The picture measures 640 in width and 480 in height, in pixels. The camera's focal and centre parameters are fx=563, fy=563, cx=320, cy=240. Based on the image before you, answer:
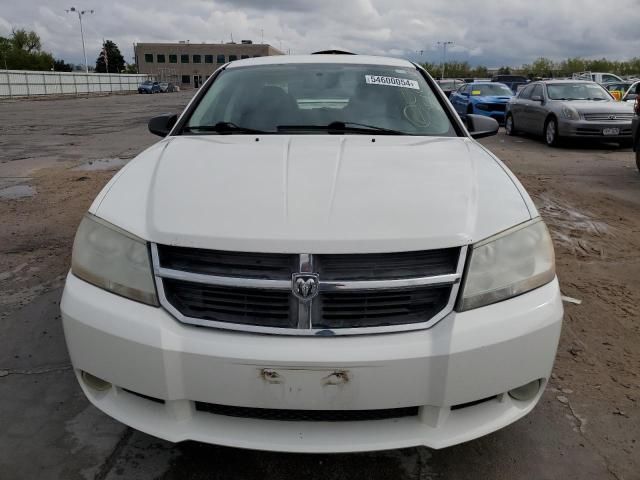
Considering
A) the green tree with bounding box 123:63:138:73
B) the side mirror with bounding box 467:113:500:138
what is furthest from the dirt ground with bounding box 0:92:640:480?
the green tree with bounding box 123:63:138:73

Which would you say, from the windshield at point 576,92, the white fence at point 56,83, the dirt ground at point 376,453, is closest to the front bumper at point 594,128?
the windshield at point 576,92

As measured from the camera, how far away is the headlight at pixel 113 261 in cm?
191

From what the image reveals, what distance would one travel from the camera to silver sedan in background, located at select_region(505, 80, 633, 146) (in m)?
11.8

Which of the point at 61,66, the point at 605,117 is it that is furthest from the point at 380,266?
the point at 61,66

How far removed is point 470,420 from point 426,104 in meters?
2.04

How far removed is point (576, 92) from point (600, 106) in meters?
1.32

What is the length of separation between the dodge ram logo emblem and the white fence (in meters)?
47.2

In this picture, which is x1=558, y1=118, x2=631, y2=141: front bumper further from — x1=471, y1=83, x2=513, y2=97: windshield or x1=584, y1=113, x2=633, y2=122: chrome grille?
x1=471, y1=83, x2=513, y2=97: windshield

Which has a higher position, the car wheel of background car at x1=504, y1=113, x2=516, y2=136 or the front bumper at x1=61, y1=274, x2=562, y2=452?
the front bumper at x1=61, y1=274, x2=562, y2=452

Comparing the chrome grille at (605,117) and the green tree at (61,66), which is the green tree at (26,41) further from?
the chrome grille at (605,117)

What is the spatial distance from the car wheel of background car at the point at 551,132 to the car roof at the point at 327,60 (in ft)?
31.4

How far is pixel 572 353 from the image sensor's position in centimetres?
309

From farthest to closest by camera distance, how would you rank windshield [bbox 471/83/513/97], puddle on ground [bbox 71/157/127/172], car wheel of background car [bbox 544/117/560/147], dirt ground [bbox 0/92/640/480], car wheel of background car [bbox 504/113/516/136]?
windshield [bbox 471/83/513/97], car wheel of background car [bbox 504/113/516/136], car wheel of background car [bbox 544/117/560/147], puddle on ground [bbox 71/157/127/172], dirt ground [bbox 0/92/640/480]

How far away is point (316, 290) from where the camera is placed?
1783 mm
